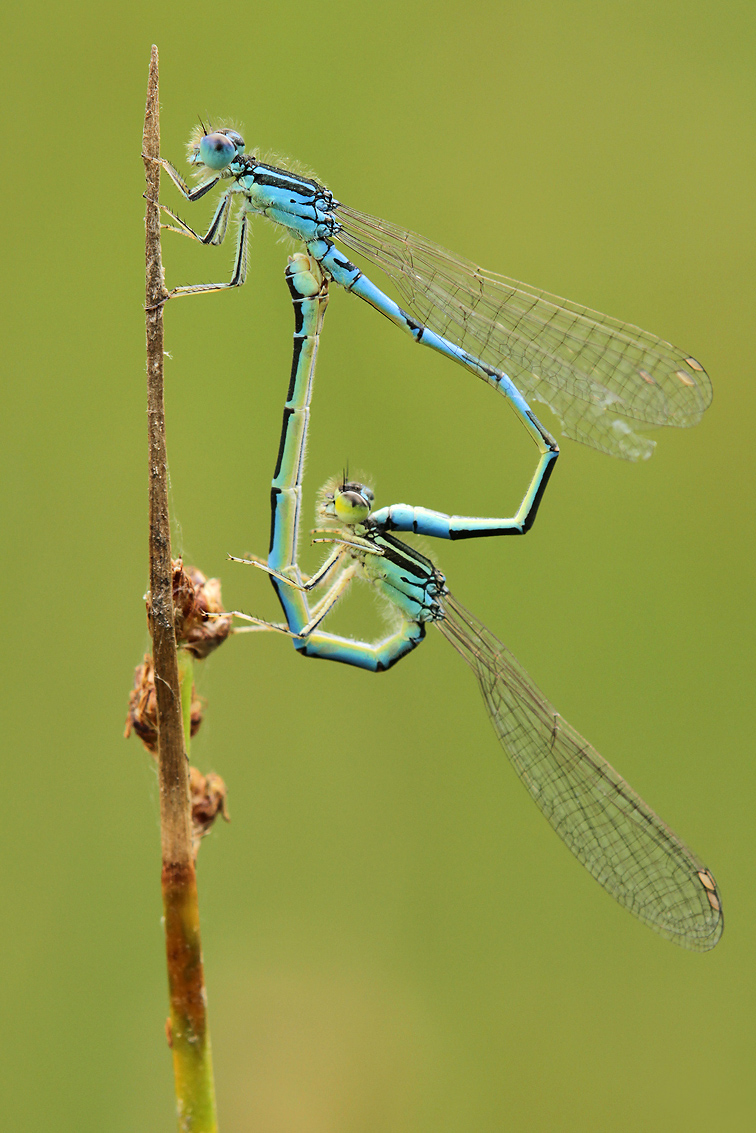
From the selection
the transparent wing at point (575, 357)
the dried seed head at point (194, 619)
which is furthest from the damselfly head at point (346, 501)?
the dried seed head at point (194, 619)

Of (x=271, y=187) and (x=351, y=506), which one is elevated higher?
(x=271, y=187)

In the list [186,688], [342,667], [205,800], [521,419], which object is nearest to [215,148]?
[521,419]

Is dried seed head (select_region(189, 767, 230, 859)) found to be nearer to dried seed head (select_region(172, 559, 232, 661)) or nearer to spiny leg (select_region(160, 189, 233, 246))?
dried seed head (select_region(172, 559, 232, 661))

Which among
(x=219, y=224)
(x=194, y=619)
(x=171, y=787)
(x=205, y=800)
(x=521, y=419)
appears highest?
(x=219, y=224)

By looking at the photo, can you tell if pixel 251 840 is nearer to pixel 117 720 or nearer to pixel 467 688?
pixel 117 720

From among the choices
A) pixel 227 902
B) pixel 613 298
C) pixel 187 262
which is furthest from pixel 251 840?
pixel 613 298

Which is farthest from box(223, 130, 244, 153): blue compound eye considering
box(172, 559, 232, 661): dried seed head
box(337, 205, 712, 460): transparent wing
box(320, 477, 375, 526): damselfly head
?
box(172, 559, 232, 661): dried seed head

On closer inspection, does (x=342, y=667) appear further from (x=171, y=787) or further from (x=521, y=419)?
(x=171, y=787)

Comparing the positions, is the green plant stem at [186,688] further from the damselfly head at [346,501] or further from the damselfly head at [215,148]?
the damselfly head at [215,148]
